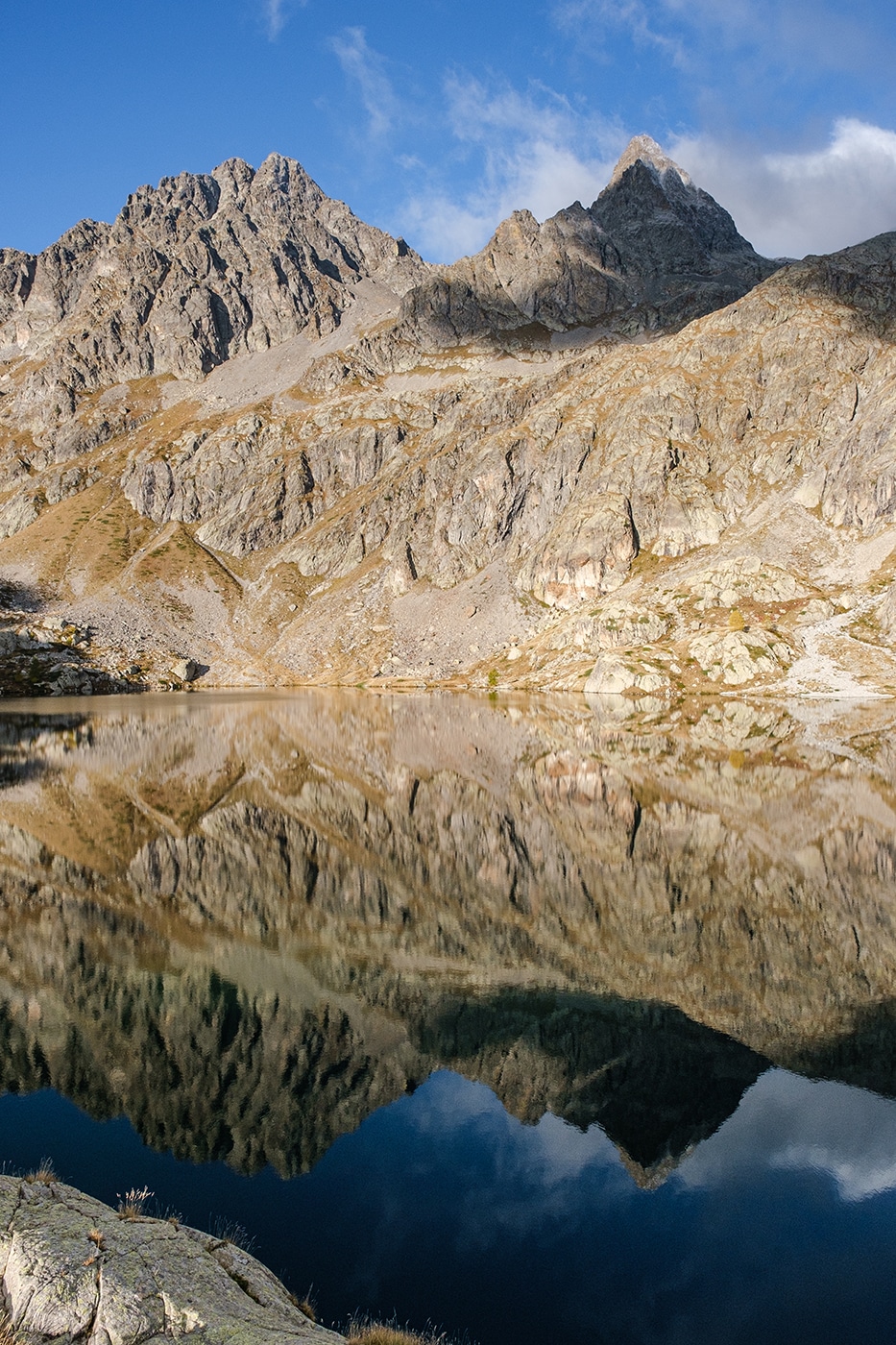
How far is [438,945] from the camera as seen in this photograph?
2330 cm

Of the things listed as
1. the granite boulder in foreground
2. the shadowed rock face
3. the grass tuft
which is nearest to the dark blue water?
the grass tuft

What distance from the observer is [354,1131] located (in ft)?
48.5

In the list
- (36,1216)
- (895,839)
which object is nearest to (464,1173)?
(36,1216)

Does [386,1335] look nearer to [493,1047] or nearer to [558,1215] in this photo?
[558,1215]

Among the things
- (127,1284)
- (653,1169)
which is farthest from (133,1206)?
(653,1169)

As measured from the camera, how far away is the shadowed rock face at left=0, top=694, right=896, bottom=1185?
1609cm

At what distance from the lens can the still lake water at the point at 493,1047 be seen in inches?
438

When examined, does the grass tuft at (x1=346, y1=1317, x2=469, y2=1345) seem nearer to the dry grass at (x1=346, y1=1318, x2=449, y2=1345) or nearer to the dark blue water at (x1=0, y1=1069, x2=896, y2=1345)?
the dry grass at (x1=346, y1=1318, x2=449, y2=1345)

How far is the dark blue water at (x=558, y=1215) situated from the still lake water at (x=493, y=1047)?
0.18ft

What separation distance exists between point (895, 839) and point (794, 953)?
571 inches

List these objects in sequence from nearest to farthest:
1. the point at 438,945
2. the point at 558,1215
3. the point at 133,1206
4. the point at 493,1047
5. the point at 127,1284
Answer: the point at 127,1284 < the point at 133,1206 < the point at 558,1215 < the point at 493,1047 < the point at 438,945

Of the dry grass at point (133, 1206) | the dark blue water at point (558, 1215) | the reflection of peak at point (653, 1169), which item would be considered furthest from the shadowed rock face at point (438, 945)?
the dry grass at point (133, 1206)

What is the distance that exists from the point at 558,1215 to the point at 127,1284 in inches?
295

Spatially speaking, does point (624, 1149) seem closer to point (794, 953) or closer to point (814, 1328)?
point (814, 1328)
